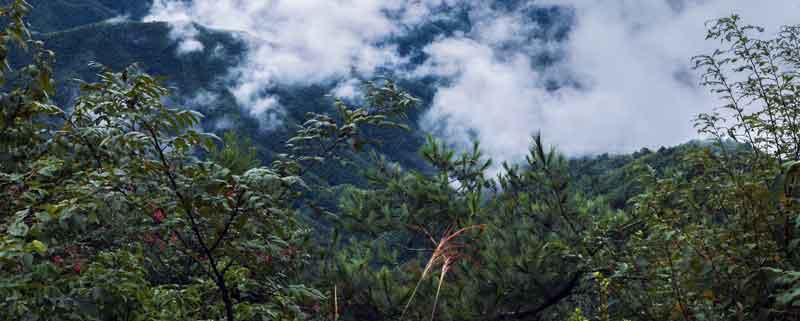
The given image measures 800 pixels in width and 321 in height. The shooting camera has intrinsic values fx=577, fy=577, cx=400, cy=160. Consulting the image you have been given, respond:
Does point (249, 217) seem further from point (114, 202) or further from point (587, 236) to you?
point (587, 236)

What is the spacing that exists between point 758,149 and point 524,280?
8.19 feet

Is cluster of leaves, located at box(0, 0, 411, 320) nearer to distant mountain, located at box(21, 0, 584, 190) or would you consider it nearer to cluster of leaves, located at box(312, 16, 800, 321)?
cluster of leaves, located at box(312, 16, 800, 321)

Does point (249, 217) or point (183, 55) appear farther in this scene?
point (183, 55)

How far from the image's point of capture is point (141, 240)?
2656 mm

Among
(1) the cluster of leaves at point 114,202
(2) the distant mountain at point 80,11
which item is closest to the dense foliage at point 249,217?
(1) the cluster of leaves at point 114,202

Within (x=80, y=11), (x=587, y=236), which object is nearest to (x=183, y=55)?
(x=80, y=11)

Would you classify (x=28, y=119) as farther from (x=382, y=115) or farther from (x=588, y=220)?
(x=588, y=220)

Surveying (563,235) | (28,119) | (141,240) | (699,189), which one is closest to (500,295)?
(563,235)

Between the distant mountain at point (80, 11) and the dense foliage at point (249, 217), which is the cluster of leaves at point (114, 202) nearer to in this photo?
the dense foliage at point (249, 217)

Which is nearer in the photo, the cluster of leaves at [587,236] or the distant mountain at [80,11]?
the cluster of leaves at [587,236]

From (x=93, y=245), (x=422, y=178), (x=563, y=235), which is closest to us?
(x=93, y=245)

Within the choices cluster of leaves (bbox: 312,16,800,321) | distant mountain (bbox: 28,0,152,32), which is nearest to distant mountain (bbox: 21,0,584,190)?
distant mountain (bbox: 28,0,152,32)

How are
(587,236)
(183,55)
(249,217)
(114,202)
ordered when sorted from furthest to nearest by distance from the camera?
(183,55) → (587,236) → (249,217) → (114,202)

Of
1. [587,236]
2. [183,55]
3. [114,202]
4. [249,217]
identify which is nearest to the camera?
[114,202]
